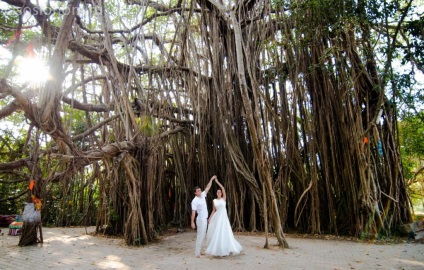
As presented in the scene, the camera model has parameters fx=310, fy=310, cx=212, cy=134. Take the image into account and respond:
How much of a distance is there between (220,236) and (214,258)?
0.86 feet

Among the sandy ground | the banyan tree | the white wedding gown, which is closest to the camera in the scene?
the sandy ground

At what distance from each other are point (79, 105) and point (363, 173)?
194 inches

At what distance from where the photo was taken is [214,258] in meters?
3.67

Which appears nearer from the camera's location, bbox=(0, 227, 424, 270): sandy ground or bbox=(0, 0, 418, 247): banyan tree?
bbox=(0, 227, 424, 270): sandy ground

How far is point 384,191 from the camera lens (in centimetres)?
536

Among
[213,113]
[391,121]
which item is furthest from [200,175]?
[391,121]

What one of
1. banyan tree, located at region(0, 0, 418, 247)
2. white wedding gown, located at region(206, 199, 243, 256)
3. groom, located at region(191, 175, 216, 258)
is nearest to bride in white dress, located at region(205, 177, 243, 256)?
white wedding gown, located at region(206, 199, 243, 256)

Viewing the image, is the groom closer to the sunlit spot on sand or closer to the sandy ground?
the sandy ground

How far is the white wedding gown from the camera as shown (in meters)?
3.71

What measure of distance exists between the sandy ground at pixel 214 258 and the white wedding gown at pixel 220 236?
0.09 metres

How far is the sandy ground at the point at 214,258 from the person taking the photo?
3.33 m

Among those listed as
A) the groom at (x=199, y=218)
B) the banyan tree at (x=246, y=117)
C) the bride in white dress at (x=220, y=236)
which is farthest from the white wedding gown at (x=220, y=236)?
the banyan tree at (x=246, y=117)

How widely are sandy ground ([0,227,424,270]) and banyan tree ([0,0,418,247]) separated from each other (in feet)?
1.41

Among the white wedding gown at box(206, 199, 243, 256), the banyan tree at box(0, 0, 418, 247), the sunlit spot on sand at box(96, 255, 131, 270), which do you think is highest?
the banyan tree at box(0, 0, 418, 247)
